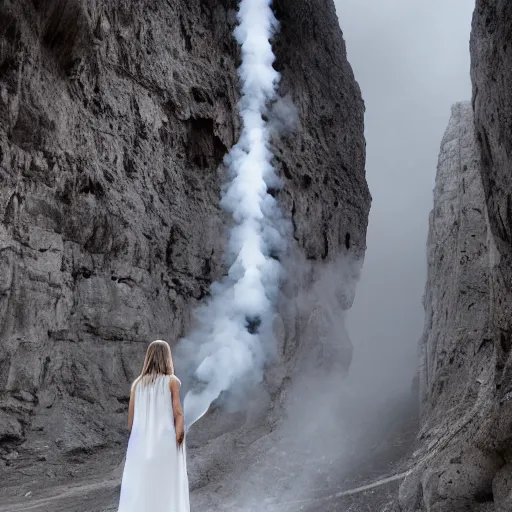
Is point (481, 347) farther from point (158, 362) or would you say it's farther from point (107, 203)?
point (107, 203)

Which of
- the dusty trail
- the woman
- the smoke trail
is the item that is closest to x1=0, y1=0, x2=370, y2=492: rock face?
the smoke trail

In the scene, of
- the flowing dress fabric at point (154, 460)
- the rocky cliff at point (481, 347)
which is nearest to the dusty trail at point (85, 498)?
the rocky cliff at point (481, 347)

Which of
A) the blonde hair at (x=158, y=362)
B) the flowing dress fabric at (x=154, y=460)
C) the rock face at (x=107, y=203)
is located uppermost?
the rock face at (x=107, y=203)

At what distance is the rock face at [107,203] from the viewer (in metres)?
13.5

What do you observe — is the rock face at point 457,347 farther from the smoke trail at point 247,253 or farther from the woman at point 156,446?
the smoke trail at point 247,253

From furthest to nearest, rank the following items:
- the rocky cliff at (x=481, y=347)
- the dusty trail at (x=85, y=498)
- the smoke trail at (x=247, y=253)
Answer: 1. the smoke trail at (x=247, y=253)
2. the dusty trail at (x=85, y=498)
3. the rocky cliff at (x=481, y=347)

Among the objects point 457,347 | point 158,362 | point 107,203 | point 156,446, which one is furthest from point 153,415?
point 107,203

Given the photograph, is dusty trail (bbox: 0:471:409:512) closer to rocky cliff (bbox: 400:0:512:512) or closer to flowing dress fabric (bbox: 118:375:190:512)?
rocky cliff (bbox: 400:0:512:512)

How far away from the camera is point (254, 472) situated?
12.3 m

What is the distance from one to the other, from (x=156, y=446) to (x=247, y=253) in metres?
17.0

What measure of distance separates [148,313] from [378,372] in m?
23.3


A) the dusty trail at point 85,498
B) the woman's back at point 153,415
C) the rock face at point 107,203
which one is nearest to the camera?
the woman's back at point 153,415

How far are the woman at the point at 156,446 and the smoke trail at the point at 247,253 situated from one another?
11722 millimetres

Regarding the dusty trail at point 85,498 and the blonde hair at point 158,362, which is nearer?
the blonde hair at point 158,362
